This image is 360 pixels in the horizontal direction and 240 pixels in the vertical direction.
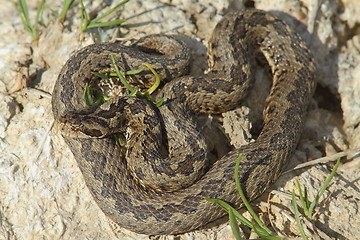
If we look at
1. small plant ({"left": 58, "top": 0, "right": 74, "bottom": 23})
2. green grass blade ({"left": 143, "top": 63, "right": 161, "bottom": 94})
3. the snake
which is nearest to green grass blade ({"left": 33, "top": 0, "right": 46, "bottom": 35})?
small plant ({"left": 58, "top": 0, "right": 74, "bottom": 23})

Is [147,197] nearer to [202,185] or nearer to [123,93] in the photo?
[202,185]

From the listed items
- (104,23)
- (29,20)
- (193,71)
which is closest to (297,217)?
(193,71)

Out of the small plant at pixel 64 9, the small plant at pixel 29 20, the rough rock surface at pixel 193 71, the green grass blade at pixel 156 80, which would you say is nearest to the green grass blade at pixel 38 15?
the small plant at pixel 29 20

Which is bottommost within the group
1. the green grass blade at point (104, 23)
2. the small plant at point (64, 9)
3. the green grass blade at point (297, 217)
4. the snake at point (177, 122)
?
the green grass blade at point (297, 217)

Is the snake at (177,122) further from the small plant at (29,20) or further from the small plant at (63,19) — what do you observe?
the small plant at (29,20)

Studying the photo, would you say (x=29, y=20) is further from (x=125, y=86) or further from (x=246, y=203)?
(x=246, y=203)

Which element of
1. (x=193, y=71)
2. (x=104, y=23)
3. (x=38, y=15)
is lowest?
(x=193, y=71)
